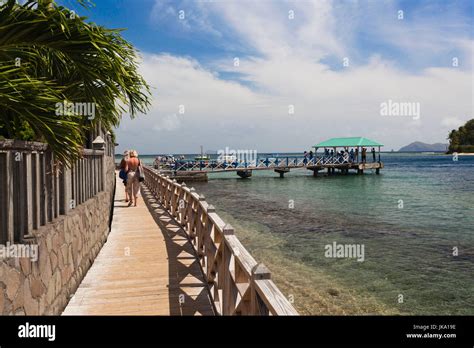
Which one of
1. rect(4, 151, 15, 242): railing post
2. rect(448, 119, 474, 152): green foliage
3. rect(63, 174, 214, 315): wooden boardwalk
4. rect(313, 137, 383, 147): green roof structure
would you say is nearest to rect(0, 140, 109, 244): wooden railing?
rect(4, 151, 15, 242): railing post

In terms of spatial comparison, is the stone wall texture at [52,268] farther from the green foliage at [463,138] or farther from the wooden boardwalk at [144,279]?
the green foliage at [463,138]

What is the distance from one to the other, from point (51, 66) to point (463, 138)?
162 metres

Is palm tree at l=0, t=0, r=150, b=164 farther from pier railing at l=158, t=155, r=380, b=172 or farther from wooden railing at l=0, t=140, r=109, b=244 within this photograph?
pier railing at l=158, t=155, r=380, b=172

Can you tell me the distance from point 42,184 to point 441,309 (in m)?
8.45

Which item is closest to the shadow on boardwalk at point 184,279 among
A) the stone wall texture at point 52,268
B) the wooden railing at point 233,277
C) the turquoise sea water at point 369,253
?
the wooden railing at point 233,277

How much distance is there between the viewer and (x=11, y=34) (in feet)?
13.8

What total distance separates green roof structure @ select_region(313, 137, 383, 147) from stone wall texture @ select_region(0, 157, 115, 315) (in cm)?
4962

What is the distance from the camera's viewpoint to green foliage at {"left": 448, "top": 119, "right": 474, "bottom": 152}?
442 ft

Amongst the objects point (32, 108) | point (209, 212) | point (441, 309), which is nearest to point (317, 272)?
point (441, 309)

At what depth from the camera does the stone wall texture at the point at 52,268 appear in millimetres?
2943

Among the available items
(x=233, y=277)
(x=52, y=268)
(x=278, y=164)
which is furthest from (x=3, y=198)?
(x=278, y=164)

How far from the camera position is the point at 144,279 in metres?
5.72

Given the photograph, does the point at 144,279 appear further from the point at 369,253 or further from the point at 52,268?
the point at 369,253
